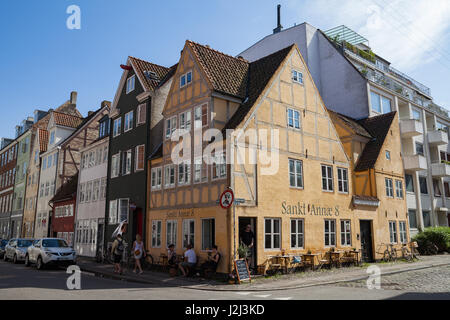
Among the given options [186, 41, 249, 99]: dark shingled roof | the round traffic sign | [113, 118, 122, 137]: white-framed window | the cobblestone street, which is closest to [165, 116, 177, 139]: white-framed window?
[186, 41, 249, 99]: dark shingled roof

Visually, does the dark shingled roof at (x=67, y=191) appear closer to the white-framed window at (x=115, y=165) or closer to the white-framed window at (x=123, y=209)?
the white-framed window at (x=115, y=165)

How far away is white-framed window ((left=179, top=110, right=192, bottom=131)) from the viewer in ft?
65.2

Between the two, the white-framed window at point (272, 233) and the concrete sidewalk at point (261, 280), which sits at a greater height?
the white-framed window at point (272, 233)

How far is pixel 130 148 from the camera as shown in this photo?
25.1 meters

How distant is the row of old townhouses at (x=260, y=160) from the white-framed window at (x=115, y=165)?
15 cm

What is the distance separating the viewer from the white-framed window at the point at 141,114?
79.5ft

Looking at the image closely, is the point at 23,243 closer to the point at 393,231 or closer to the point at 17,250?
the point at 17,250

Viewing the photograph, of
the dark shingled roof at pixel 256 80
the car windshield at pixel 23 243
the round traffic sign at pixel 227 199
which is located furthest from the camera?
the car windshield at pixel 23 243

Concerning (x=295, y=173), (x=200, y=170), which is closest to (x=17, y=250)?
(x=200, y=170)

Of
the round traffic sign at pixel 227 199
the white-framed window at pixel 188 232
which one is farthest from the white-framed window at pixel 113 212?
the round traffic sign at pixel 227 199

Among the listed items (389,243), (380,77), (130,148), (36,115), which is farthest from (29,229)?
(380,77)

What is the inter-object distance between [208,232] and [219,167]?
10.6ft
